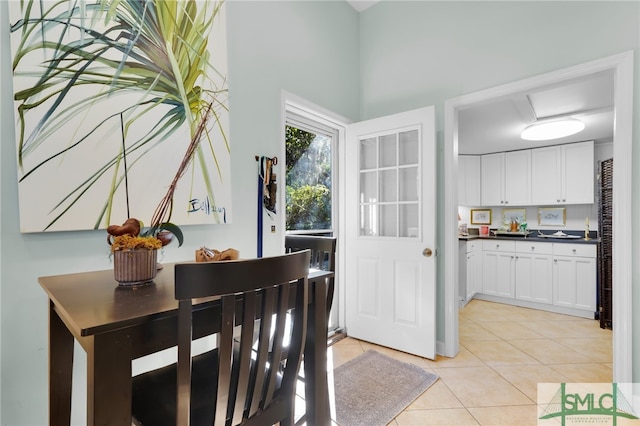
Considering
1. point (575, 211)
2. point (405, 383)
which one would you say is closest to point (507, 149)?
point (575, 211)

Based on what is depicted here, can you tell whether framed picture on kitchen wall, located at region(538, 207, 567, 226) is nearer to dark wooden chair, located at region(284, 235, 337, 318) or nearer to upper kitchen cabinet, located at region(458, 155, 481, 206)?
upper kitchen cabinet, located at region(458, 155, 481, 206)

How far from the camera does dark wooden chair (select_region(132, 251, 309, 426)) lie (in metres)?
0.71

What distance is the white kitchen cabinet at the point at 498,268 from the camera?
4.33 metres

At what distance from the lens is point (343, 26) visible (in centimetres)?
300

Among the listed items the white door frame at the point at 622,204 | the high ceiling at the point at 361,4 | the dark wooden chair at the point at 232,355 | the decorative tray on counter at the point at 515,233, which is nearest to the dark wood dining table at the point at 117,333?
the dark wooden chair at the point at 232,355

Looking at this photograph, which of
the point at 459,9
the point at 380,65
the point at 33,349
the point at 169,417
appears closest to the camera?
the point at 169,417

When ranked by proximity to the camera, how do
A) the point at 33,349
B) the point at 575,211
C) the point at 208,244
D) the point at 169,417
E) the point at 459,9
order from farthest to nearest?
the point at 575,211, the point at 459,9, the point at 208,244, the point at 33,349, the point at 169,417

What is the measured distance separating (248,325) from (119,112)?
4.43ft

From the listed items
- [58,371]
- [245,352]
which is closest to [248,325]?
[245,352]

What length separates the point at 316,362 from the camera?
1116 mm

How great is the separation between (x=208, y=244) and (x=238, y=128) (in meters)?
0.80

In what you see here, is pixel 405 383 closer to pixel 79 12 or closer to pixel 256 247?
pixel 256 247

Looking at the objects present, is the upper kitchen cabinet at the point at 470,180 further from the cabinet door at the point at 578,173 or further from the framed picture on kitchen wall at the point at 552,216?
the cabinet door at the point at 578,173

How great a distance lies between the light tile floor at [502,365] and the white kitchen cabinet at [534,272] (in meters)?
0.39
